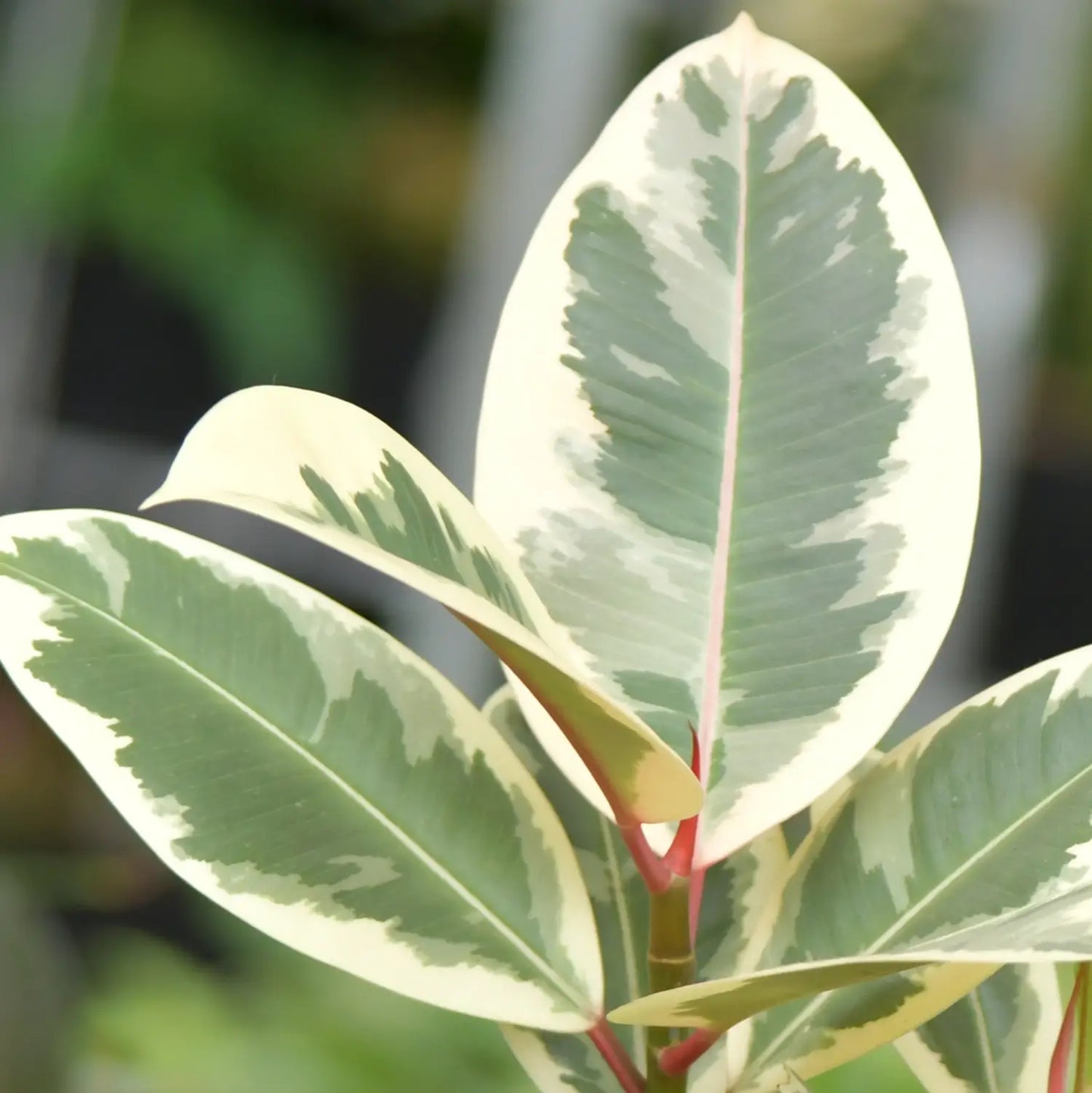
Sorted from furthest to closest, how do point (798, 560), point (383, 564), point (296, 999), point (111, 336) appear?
point (111, 336), point (296, 999), point (798, 560), point (383, 564)

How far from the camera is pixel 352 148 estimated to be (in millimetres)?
1850

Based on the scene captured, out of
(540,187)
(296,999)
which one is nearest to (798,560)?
(296,999)

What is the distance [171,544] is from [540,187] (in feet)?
5.24

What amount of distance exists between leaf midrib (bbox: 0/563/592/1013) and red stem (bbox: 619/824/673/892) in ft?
0.13

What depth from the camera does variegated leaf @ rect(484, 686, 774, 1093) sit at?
311mm

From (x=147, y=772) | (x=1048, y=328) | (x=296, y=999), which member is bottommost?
(x=296, y=999)

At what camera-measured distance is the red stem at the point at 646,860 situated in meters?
0.26

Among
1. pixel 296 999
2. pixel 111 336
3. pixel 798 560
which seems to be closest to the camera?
pixel 798 560

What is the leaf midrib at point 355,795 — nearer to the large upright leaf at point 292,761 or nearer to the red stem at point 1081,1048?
the large upright leaf at point 292,761

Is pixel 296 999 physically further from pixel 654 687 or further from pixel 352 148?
pixel 352 148

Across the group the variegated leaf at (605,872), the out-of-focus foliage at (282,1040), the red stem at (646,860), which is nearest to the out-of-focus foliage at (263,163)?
the out-of-focus foliage at (282,1040)

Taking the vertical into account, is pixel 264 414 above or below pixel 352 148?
below

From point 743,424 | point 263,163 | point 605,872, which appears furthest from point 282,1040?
point 263,163

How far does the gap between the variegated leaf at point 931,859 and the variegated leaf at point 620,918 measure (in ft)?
0.09
